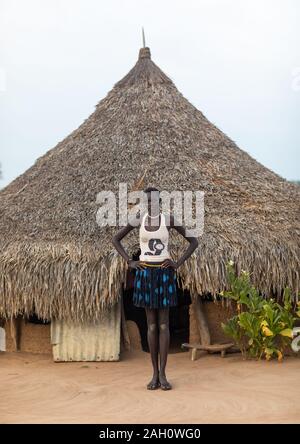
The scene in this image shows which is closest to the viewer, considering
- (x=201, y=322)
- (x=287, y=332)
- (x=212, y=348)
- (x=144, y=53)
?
(x=287, y=332)

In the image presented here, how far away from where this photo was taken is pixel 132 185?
902cm

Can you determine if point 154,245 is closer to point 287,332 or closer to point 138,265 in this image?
point 138,265

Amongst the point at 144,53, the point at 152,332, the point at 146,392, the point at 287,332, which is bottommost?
the point at 146,392

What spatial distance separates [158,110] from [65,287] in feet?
11.1


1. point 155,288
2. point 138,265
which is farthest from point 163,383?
point 138,265

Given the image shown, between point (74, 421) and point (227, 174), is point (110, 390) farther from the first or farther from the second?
point (227, 174)

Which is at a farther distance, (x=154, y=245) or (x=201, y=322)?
(x=201, y=322)

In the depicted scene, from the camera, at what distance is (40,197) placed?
943 cm

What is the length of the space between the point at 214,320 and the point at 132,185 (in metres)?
2.03

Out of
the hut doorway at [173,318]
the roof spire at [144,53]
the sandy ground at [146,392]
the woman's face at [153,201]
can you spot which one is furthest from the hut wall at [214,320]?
the roof spire at [144,53]

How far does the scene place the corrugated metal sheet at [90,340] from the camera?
8250 millimetres

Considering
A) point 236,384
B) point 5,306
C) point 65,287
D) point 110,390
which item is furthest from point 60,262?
point 236,384

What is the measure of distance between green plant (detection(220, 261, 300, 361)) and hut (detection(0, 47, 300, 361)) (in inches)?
12.9

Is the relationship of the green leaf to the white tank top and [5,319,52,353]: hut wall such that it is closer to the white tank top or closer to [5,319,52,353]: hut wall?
the white tank top
